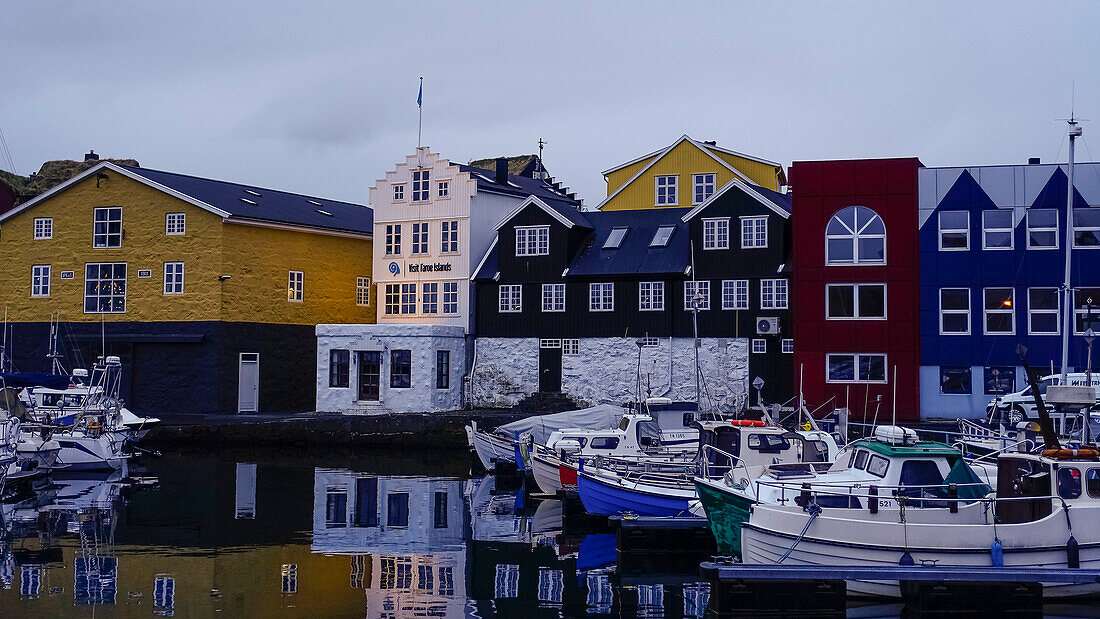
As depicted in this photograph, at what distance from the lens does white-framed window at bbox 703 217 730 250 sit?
160ft

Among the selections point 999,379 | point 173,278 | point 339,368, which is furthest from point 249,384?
point 999,379

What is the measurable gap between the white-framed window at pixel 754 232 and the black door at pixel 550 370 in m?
9.17

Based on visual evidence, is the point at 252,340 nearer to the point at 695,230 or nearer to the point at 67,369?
the point at 67,369

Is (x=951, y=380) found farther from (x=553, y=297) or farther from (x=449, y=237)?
(x=449, y=237)

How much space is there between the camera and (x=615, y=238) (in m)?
52.6

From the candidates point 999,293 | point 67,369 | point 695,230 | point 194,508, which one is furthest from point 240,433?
point 999,293

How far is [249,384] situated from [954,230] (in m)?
31.5

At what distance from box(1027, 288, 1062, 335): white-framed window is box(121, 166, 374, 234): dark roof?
→ 107ft

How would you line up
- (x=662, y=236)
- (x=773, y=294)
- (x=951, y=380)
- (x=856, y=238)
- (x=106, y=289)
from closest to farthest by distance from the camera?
(x=951, y=380) → (x=856, y=238) → (x=773, y=294) → (x=662, y=236) → (x=106, y=289)

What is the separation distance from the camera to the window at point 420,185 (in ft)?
182

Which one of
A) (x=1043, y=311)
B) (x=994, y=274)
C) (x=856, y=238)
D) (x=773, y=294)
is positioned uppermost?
(x=856, y=238)

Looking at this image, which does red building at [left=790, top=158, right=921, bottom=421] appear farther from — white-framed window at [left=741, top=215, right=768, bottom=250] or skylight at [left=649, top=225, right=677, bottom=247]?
skylight at [left=649, top=225, right=677, bottom=247]

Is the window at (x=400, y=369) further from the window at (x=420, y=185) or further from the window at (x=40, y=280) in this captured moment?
the window at (x=40, y=280)

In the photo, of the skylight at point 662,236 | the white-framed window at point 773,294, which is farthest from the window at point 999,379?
the skylight at point 662,236
